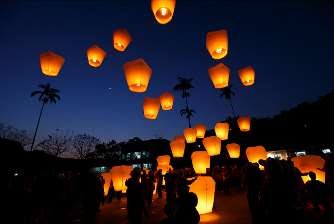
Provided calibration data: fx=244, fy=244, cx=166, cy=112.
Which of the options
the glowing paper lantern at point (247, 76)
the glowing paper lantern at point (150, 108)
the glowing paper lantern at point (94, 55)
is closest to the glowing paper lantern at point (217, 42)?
the glowing paper lantern at point (247, 76)

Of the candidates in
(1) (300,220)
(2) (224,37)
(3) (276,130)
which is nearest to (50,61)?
(2) (224,37)

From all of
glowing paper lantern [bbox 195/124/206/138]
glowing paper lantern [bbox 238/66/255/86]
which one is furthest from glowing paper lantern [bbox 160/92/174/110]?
glowing paper lantern [bbox 195/124/206/138]

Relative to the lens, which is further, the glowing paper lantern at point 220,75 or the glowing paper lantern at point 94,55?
the glowing paper lantern at point 220,75

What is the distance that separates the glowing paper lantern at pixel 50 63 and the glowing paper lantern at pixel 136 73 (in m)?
2.38

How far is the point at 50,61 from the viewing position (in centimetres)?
750

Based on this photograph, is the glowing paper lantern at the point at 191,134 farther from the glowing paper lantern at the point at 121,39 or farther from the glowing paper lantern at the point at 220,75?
the glowing paper lantern at the point at 121,39

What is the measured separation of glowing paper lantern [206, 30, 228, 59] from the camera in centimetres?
771

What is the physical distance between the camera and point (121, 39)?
8547 mm

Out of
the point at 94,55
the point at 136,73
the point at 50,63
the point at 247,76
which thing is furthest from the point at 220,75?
the point at 50,63

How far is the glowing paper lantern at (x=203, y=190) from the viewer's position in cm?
790

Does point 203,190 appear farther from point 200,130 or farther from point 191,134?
point 200,130

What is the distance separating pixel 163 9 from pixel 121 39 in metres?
2.79

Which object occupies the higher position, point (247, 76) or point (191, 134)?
point (247, 76)

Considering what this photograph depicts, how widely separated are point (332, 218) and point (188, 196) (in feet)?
16.5
